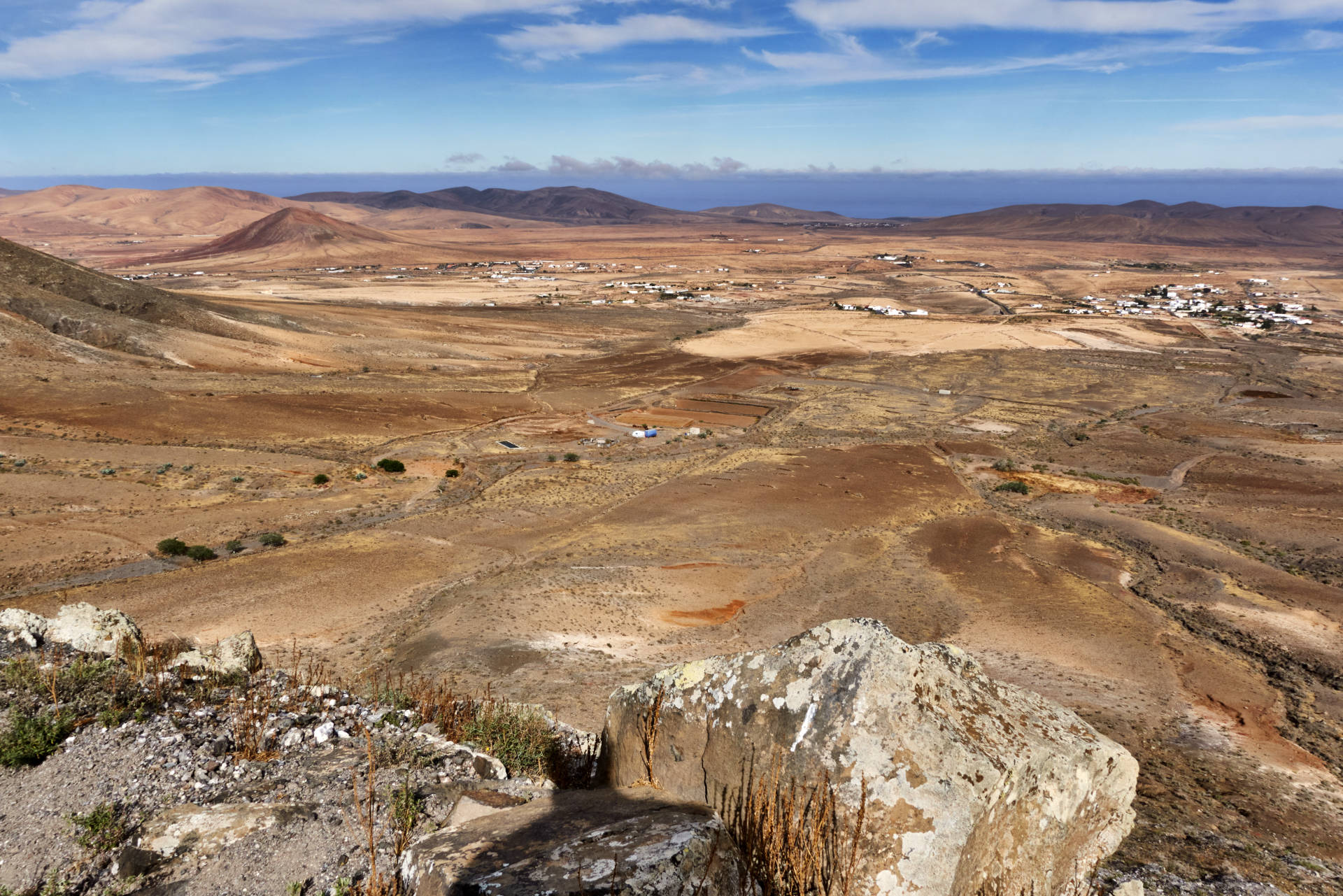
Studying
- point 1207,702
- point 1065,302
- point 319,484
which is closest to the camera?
point 1207,702

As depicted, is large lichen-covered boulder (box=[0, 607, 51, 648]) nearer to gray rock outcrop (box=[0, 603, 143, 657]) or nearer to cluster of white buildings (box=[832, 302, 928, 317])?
gray rock outcrop (box=[0, 603, 143, 657])

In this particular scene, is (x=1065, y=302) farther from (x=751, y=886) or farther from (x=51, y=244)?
(x=51, y=244)

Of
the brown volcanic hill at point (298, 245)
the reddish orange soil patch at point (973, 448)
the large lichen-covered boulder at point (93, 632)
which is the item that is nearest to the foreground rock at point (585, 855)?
the large lichen-covered boulder at point (93, 632)

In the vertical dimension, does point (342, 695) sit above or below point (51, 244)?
below

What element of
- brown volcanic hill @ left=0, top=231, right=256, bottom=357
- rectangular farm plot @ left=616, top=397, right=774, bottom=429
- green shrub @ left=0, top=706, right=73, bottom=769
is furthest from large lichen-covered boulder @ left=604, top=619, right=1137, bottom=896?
brown volcanic hill @ left=0, top=231, right=256, bottom=357

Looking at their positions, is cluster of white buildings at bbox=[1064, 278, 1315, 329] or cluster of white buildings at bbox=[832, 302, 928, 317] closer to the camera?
cluster of white buildings at bbox=[1064, 278, 1315, 329]

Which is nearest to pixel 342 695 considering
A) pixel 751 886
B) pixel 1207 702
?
pixel 751 886

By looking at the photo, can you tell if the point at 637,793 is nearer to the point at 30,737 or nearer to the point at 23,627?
the point at 30,737
